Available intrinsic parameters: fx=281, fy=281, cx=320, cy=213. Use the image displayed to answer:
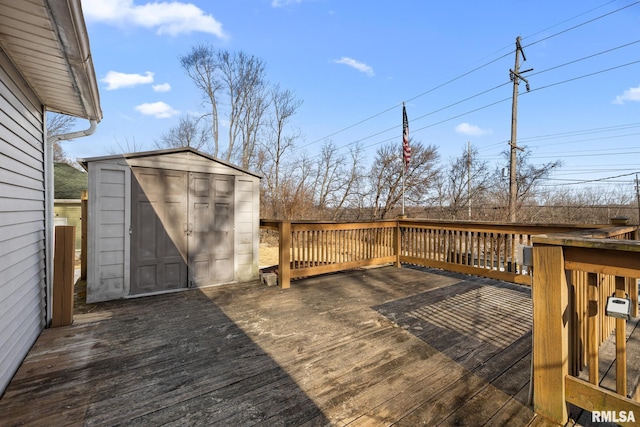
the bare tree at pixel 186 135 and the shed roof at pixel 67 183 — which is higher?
the bare tree at pixel 186 135

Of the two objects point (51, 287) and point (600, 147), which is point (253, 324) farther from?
point (600, 147)

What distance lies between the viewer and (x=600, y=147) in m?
16.7

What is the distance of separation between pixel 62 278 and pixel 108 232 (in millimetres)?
909

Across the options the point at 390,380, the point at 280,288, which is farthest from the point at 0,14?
the point at 280,288

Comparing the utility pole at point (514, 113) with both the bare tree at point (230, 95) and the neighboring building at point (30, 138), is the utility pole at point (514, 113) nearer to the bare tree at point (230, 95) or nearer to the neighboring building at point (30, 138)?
the neighboring building at point (30, 138)

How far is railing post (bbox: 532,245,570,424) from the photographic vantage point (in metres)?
1.55

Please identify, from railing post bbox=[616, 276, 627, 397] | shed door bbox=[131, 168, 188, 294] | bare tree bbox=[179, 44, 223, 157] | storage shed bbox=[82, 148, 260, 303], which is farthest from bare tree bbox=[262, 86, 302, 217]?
railing post bbox=[616, 276, 627, 397]

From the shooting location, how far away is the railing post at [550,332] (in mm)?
1550

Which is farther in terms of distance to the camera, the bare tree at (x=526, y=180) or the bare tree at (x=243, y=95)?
the bare tree at (x=243, y=95)

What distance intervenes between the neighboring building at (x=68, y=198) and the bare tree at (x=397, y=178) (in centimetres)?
1197

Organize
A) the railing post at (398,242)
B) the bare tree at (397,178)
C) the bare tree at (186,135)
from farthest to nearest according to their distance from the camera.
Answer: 1. the bare tree at (186,135)
2. the bare tree at (397,178)
3. the railing post at (398,242)

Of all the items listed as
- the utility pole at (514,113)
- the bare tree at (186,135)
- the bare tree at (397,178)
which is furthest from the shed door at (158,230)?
the bare tree at (186,135)

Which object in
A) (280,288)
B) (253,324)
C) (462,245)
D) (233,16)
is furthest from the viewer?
(233,16)

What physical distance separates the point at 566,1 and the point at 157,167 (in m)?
11.2
